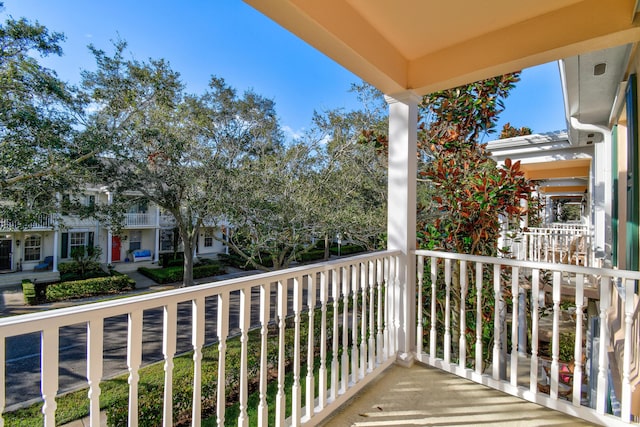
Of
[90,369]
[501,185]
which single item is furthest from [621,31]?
[90,369]

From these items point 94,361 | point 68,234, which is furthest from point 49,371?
point 68,234

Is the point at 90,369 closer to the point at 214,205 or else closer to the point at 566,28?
the point at 566,28

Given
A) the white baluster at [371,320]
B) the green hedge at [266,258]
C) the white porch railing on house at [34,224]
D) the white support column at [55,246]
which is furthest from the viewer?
the green hedge at [266,258]

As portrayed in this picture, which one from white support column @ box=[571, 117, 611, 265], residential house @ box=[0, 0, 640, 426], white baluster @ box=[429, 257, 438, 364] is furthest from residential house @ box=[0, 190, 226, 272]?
white support column @ box=[571, 117, 611, 265]

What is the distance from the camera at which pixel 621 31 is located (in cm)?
177

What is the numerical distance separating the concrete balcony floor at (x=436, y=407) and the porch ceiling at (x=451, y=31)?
2.33 m

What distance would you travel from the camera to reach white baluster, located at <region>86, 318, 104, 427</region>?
96 cm

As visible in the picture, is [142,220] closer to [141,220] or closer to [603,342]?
[141,220]

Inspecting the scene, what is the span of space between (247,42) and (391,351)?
6869 mm

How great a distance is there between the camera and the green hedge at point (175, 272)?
10.1 m

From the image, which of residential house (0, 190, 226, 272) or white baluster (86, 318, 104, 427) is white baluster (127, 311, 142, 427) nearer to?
white baluster (86, 318, 104, 427)

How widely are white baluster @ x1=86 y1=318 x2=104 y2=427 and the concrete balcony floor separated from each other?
4.34 ft

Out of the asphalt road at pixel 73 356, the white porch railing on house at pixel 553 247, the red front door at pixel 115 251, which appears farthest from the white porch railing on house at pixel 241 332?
the red front door at pixel 115 251

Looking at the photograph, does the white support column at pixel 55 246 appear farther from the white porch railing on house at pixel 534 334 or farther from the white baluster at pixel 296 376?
the white porch railing on house at pixel 534 334
